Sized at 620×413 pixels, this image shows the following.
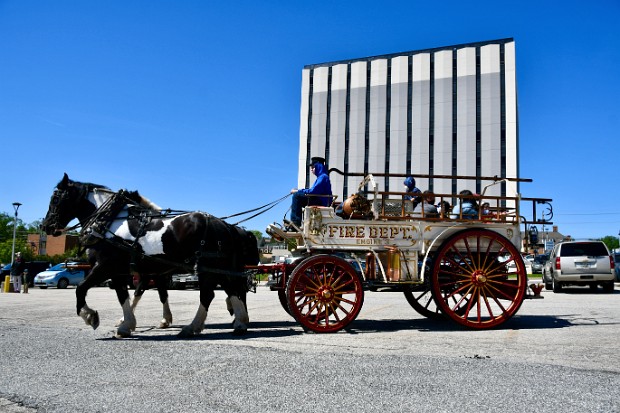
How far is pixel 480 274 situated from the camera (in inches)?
317

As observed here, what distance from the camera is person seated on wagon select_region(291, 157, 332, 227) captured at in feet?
27.1

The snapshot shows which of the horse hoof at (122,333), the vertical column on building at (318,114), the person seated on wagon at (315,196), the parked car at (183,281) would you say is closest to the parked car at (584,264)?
the person seated on wagon at (315,196)

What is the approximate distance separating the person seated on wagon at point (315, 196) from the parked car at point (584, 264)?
41.6ft

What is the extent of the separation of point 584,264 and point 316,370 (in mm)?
15882

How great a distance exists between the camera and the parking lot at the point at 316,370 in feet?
12.2

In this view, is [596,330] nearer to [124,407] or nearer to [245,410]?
[245,410]

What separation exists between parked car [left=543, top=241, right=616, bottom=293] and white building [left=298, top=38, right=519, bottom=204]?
2637 centimetres

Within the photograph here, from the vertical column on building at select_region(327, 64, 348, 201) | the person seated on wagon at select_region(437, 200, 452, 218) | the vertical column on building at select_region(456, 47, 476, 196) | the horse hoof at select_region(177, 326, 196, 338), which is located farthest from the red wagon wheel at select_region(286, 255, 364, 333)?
the vertical column on building at select_region(327, 64, 348, 201)

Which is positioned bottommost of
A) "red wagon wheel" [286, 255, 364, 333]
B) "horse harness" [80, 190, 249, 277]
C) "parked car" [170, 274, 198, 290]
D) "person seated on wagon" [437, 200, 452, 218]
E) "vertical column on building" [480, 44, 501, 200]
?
"parked car" [170, 274, 198, 290]

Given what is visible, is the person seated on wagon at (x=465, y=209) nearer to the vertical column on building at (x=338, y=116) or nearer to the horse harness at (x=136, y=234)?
the horse harness at (x=136, y=234)

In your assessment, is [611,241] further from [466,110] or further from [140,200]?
[140,200]

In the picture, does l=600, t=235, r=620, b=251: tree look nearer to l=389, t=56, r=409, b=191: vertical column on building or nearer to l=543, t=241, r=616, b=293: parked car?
l=389, t=56, r=409, b=191: vertical column on building

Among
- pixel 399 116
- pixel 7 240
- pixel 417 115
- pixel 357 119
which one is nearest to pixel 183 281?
pixel 357 119

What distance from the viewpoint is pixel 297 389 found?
4039mm
